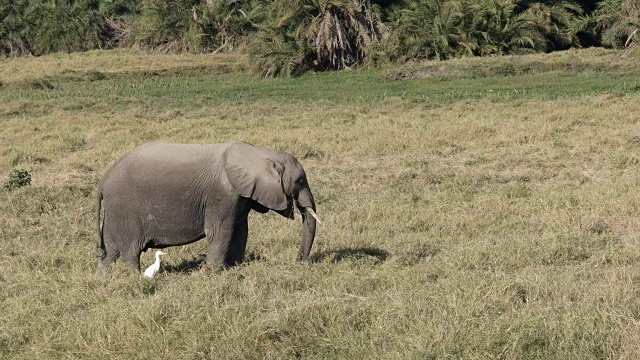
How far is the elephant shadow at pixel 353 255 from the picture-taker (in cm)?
791

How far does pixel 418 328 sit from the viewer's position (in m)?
5.30

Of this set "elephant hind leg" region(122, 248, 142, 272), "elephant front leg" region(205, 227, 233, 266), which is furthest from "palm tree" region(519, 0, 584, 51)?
"elephant hind leg" region(122, 248, 142, 272)

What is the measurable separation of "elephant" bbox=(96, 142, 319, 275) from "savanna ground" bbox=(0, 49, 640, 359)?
0.33 metres

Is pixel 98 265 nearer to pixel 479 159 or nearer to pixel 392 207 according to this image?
pixel 392 207

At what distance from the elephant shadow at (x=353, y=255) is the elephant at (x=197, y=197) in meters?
0.48

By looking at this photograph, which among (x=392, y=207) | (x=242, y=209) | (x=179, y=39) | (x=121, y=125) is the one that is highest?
(x=242, y=209)

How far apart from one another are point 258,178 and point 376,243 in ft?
6.98

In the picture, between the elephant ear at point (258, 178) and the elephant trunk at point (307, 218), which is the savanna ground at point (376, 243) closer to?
the elephant trunk at point (307, 218)

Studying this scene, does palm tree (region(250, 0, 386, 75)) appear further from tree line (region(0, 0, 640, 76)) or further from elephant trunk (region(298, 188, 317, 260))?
elephant trunk (region(298, 188, 317, 260))

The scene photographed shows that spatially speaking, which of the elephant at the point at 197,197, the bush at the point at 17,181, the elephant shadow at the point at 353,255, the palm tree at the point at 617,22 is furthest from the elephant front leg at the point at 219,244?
the palm tree at the point at 617,22

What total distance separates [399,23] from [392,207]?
92.5 feet

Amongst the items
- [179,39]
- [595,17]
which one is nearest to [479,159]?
[595,17]

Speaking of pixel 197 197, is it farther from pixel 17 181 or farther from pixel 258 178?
pixel 17 181

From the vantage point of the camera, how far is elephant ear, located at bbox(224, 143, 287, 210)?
7.33m
